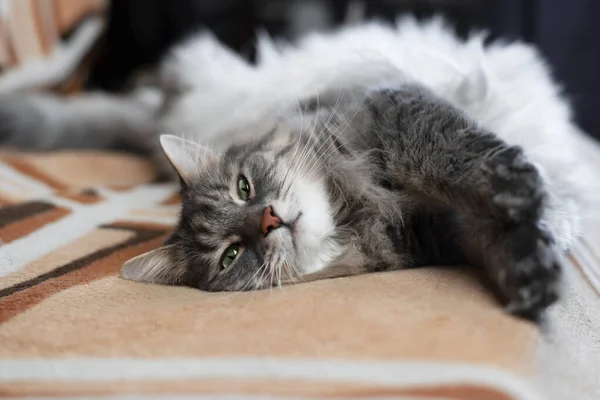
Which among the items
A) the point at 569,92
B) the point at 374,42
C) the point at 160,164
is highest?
the point at 374,42

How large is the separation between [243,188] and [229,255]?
15cm

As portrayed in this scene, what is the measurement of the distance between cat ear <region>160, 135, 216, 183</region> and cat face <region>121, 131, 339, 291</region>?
4 cm

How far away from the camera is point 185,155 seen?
4.32 feet

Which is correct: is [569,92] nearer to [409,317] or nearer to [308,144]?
[308,144]

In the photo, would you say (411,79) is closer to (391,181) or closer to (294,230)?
(391,181)

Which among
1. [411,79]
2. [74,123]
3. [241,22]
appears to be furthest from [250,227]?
[241,22]

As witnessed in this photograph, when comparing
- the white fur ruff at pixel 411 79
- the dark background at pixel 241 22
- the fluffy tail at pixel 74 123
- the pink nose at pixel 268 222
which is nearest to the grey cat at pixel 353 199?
the pink nose at pixel 268 222

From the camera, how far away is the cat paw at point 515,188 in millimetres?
843

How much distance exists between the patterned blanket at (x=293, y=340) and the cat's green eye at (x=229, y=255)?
10cm

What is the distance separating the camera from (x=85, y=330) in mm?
851

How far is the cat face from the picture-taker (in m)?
1.08

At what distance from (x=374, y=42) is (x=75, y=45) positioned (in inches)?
65.9

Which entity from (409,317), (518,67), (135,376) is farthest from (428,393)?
(518,67)

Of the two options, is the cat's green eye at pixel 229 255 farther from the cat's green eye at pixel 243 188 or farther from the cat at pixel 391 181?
the cat's green eye at pixel 243 188
